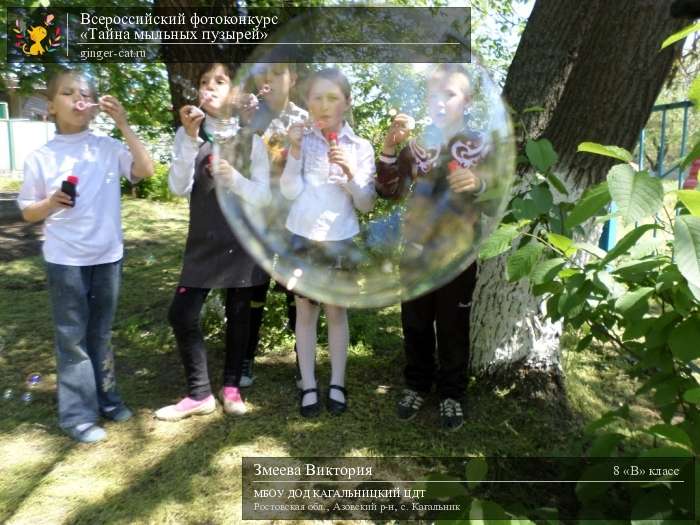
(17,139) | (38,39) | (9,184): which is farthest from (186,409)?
(17,139)

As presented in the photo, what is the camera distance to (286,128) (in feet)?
7.22

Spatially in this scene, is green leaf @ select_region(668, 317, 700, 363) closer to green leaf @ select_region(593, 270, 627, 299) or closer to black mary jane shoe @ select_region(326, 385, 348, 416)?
green leaf @ select_region(593, 270, 627, 299)

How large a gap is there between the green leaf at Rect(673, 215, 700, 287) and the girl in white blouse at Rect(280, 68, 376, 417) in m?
1.21

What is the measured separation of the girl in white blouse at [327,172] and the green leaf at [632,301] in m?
1.05

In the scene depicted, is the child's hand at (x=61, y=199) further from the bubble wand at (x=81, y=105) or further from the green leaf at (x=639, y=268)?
the green leaf at (x=639, y=268)

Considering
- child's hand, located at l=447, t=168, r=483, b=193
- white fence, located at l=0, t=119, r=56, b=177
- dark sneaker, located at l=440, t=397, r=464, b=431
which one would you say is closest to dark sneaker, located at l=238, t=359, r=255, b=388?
dark sneaker, located at l=440, t=397, r=464, b=431

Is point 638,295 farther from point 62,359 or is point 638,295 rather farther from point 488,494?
point 62,359

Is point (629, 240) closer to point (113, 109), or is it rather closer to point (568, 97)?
point (568, 97)

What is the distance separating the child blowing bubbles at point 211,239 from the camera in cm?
235

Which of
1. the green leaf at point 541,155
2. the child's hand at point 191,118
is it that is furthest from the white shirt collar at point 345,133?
the green leaf at point 541,155

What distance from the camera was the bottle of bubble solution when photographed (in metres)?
2.30

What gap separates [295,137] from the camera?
218 centimetres

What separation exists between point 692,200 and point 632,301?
0.32 m

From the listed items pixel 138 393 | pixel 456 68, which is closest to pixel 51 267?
pixel 138 393
